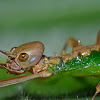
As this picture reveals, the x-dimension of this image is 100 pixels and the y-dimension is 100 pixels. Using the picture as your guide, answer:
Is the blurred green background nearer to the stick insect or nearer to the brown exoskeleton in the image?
the stick insect

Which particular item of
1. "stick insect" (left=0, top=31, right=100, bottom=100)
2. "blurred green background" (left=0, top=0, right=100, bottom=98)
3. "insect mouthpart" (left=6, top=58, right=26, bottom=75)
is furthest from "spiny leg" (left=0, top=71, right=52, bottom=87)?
"blurred green background" (left=0, top=0, right=100, bottom=98)

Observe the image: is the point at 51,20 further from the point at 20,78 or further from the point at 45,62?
the point at 20,78

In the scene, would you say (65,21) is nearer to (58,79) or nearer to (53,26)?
(53,26)

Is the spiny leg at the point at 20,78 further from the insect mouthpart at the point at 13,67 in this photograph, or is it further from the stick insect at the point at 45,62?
the insect mouthpart at the point at 13,67

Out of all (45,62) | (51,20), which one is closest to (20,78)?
(45,62)

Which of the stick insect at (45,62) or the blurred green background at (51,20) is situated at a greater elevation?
the blurred green background at (51,20)

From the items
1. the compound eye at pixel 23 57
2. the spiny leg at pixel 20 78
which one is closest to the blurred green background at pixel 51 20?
the spiny leg at pixel 20 78
